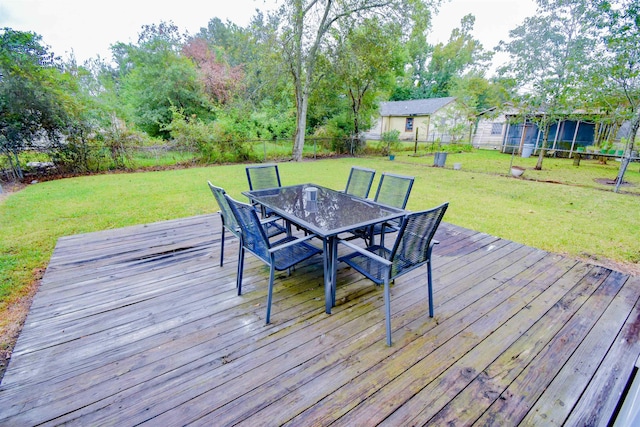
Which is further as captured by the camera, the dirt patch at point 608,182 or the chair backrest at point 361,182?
the dirt patch at point 608,182

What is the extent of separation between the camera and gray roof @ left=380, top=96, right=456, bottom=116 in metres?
20.6

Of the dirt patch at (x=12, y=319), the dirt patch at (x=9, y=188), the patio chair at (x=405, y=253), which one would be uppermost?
the patio chair at (x=405, y=253)

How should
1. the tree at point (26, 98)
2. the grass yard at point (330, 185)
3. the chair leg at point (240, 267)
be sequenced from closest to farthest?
the chair leg at point (240, 267)
the grass yard at point (330, 185)
the tree at point (26, 98)

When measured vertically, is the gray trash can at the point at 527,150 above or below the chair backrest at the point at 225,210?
above

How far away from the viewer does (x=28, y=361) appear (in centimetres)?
167

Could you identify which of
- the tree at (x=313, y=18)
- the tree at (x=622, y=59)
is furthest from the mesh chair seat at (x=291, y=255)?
the tree at (x=313, y=18)

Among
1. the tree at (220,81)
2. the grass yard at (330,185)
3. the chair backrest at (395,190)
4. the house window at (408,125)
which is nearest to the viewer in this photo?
the chair backrest at (395,190)

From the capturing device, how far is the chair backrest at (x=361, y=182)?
11.0 ft

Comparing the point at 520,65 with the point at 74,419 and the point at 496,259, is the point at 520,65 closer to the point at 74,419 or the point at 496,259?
the point at 496,259

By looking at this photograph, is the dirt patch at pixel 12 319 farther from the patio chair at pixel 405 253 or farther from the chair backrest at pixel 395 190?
the chair backrest at pixel 395 190

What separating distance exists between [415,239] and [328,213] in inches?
33.2

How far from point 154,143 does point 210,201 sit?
602cm

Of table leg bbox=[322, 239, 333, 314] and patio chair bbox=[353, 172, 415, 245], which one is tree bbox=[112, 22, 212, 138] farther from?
table leg bbox=[322, 239, 333, 314]

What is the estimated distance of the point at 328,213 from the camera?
99.9 inches
